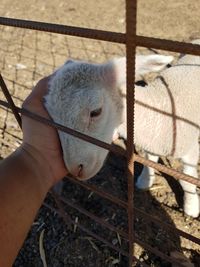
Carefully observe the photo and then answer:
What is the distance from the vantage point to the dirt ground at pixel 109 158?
7.96 ft

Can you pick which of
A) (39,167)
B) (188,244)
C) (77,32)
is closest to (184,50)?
(77,32)

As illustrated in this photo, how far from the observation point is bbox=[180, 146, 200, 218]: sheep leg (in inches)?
97.8

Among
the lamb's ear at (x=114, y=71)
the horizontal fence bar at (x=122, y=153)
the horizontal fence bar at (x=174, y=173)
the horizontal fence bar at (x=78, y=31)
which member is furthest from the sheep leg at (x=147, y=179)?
the horizontal fence bar at (x=78, y=31)

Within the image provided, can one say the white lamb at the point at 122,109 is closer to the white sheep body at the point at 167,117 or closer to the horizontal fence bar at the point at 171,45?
the white sheep body at the point at 167,117

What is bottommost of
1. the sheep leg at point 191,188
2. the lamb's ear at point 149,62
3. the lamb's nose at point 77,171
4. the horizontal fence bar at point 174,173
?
the horizontal fence bar at point 174,173

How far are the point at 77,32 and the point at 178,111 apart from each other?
1.29 meters

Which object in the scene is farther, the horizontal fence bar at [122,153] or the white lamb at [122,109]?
the white lamb at [122,109]

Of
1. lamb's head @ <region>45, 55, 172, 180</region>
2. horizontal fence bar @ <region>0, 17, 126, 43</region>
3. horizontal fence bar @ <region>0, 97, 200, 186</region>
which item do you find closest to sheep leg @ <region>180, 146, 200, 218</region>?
lamb's head @ <region>45, 55, 172, 180</region>

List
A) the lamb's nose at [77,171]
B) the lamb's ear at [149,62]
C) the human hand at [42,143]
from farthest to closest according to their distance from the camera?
the lamb's ear at [149,62], the lamb's nose at [77,171], the human hand at [42,143]

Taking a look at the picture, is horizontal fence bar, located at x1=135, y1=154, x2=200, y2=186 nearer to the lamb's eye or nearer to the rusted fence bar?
the rusted fence bar

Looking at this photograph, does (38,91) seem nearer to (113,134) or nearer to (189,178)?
(113,134)

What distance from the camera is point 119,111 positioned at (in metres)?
2.19

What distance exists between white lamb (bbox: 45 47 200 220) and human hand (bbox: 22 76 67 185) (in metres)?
0.04

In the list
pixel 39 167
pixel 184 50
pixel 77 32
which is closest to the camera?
pixel 184 50
